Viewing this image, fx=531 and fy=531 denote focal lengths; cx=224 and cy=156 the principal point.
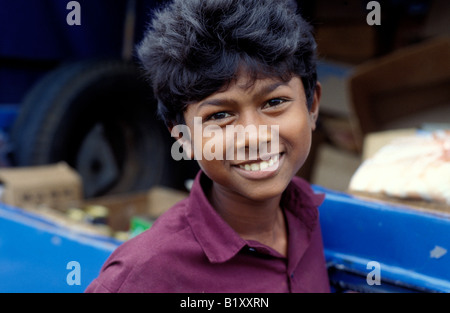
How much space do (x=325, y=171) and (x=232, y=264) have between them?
225 cm

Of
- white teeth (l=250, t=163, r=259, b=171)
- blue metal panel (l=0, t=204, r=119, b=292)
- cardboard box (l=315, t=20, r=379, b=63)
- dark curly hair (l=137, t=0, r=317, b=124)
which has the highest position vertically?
cardboard box (l=315, t=20, r=379, b=63)

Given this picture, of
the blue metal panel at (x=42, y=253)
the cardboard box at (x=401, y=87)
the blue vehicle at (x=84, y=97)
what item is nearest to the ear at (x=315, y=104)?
the blue metal panel at (x=42, y=253)

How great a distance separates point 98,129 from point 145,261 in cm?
272

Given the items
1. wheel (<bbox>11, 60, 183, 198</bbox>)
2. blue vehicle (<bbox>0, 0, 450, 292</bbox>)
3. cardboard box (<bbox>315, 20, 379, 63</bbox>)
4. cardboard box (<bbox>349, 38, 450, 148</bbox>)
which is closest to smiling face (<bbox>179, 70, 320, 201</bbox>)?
blue vehicle (<bbox>0, 0, 450, 292</bbox>)

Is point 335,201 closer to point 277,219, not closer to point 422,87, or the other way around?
point 277,219

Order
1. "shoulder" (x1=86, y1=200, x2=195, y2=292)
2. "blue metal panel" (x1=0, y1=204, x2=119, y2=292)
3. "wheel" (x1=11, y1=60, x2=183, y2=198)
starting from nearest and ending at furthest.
Result: "shoulder" (x1=86, y1=200, x2=195, y2=292), "blue metal panel" (x1=0, y1=204, x2=119, y2=292), "wheel" (x1=11, y1=60, x2=183, y2=198)

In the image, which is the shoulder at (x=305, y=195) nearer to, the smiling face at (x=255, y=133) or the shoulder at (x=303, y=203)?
the shoulder at (x=303, y=203)

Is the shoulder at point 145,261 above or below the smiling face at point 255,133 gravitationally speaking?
below

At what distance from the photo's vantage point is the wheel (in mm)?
2898

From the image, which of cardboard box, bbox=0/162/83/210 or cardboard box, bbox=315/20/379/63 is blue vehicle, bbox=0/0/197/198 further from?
cardboard box, bbox=315/20/379/63

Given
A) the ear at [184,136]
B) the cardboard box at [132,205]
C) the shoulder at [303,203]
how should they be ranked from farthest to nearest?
the cardboard box at [132,205], the shoulder at [303,203], the ear at [184,136]

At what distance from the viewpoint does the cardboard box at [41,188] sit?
226 cm

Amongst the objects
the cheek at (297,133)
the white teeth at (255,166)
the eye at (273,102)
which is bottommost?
the white teeth at (255,166)

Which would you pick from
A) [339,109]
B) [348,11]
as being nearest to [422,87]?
[339,109]
